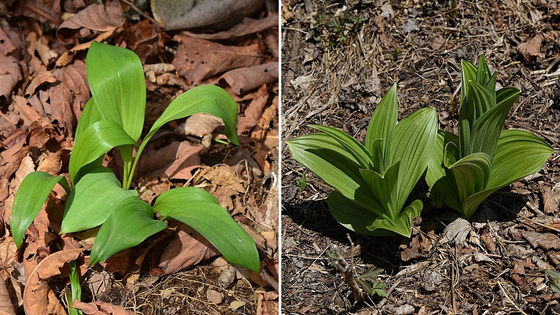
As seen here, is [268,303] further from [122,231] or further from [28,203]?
[28,203]

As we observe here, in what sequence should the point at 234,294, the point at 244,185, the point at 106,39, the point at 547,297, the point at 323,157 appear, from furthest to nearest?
the point at 106,39, the point at 244,185, the point at 234,294, the point at 323,157, the point at 547,297

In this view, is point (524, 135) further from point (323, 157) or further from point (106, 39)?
point (106, 39)

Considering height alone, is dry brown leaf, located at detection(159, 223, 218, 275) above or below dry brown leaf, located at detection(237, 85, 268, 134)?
below

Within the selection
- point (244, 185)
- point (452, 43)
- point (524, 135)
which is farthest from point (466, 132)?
point (244, 185)

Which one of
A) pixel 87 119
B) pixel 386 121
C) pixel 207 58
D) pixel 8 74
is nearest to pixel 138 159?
pixel 87 119

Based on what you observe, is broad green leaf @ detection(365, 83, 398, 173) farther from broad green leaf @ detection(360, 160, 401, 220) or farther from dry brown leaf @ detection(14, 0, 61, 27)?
dry brown leaf @ detection(14, 0, 61, 27)

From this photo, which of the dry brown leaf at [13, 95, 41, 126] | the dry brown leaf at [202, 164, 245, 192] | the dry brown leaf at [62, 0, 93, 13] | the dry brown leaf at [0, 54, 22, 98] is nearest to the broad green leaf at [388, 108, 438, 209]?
the dry brown leaf at [202, 164, 245, 192]

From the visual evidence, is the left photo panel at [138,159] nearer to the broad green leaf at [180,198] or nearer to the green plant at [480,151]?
the broad green leaf at [180,198]
